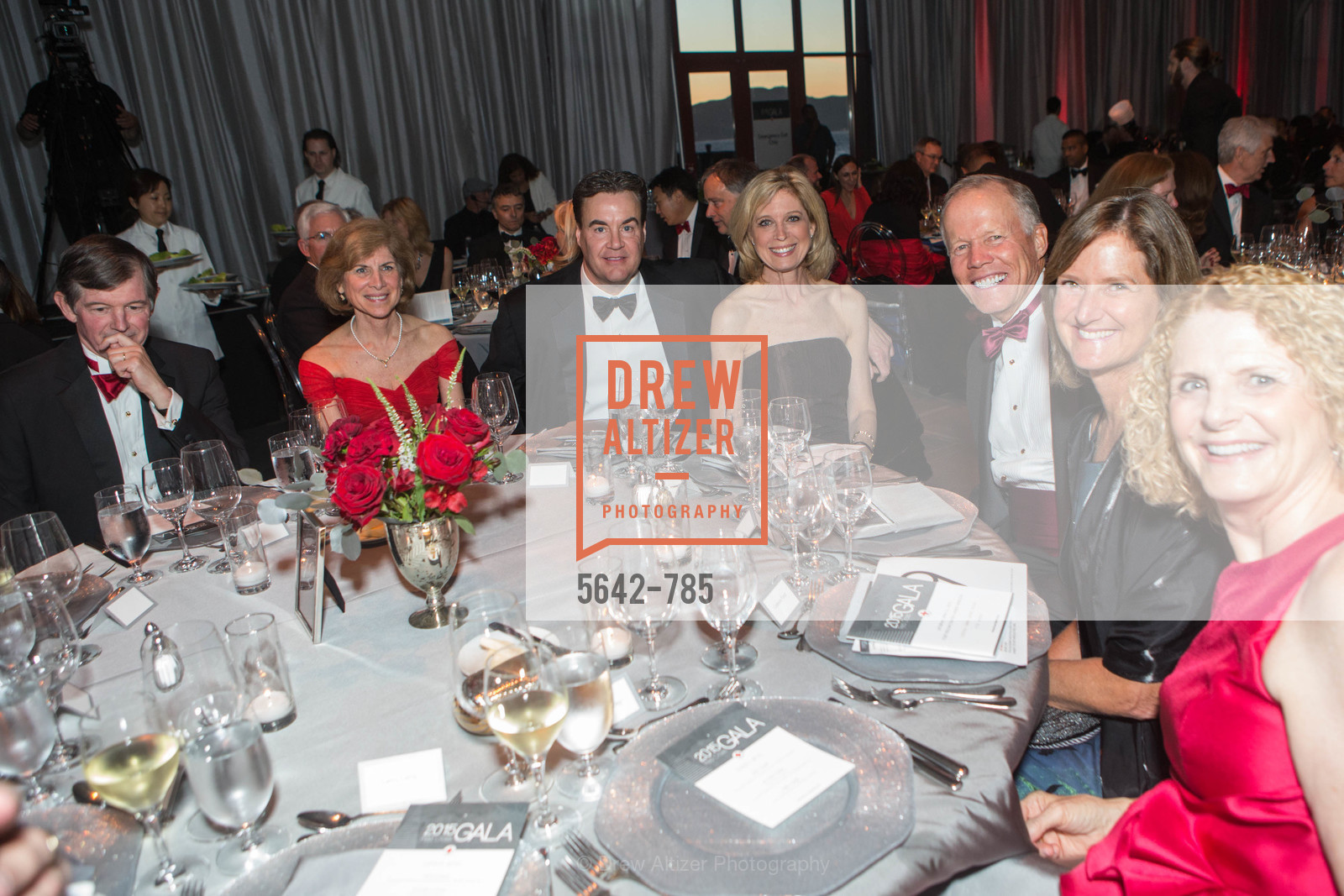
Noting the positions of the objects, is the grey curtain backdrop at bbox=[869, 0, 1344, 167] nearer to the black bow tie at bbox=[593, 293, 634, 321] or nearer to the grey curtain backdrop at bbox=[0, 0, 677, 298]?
the grey curtain backdrop at bbox=[0, 0, 677, 298]

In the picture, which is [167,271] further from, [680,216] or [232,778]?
[232,778]

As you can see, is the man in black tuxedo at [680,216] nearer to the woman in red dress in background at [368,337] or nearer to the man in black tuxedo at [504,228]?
the man in black tuxedo at [504,228]

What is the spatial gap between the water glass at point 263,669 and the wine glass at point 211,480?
704 millimetres

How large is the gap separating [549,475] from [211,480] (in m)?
0.73

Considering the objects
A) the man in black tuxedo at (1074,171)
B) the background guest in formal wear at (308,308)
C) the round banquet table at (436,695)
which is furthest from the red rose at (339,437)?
the man in black tuxedo at (1074,171)

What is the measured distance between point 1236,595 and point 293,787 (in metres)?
1.16

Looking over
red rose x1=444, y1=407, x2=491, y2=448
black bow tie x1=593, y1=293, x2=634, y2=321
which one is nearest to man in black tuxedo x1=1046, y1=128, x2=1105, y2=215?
black bow tie x1=593, y1=293, x2=634, y2=321

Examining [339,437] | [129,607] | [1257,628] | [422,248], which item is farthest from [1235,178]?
[129,607]

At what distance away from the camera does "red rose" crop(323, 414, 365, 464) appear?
55.7 inches

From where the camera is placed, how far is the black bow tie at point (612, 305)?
3.08 m

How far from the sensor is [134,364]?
2.43m

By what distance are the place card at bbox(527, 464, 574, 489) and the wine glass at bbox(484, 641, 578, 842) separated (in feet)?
3.48

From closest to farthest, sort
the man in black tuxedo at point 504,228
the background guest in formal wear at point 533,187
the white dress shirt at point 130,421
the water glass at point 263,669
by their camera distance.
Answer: the water glass at point 263,669, the white dress shirt at point 130,421, the man in black tuxedo at point 504,228, the background guest in formal wear at point 533,187

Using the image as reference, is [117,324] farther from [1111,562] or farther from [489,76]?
[489,76]
